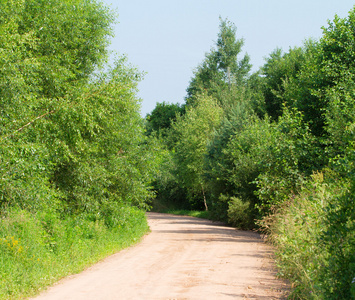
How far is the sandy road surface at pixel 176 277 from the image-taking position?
8797mm

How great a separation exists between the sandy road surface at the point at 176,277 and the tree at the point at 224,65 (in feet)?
153

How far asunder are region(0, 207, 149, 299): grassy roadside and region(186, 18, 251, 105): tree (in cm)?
4706

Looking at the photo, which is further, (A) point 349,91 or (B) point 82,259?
(A) point 349,91

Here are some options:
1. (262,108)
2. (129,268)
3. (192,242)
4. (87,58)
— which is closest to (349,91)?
(192,242)

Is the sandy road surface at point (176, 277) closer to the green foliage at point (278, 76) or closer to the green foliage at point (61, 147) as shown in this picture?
the green foliage at point (61, 147)

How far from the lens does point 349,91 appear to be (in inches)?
798

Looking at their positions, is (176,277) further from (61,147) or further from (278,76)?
(278,76)

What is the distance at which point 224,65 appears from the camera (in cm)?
6269

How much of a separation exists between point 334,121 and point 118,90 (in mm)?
9180

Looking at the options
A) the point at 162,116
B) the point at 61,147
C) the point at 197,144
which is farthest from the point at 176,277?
the point at 162,116

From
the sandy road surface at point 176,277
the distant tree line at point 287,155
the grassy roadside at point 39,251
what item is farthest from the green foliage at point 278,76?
the grassy roadside at point 39,251

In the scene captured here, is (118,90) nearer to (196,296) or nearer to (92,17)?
(92,17)

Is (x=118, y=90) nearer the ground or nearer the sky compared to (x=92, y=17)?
nearer the ground

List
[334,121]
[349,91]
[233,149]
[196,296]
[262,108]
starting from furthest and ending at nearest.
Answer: [262,108], [233,149], [349,91], [334,121], [196,296]
